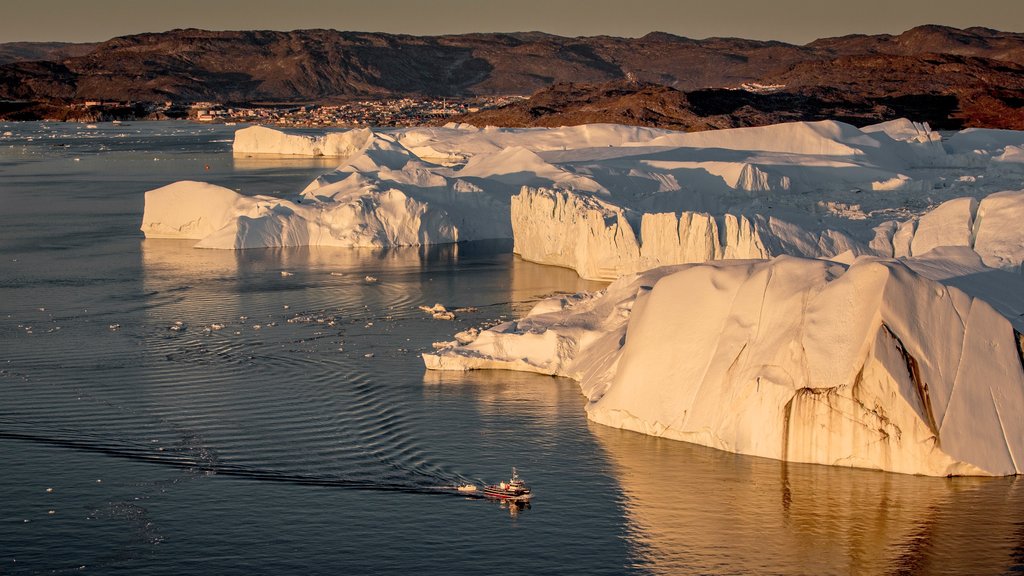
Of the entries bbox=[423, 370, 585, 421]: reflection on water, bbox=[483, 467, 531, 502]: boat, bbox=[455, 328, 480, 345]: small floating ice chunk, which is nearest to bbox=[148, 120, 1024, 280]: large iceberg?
bbox=[455, 328, 480, 345]: small floating ice chunk

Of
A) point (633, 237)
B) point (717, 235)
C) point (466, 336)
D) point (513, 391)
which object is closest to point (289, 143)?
point (633, 237)

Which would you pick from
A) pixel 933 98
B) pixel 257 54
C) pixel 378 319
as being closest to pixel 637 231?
pixel 378 319

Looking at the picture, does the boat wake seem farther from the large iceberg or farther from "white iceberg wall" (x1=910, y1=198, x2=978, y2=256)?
"white iceberg wall" (x1=910, y1=198, x2=978, y2=256)

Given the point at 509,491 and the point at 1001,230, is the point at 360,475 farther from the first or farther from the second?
the point at 1001,230

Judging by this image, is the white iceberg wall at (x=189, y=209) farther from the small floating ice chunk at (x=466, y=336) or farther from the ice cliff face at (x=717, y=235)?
the small floating ice chunk at (x=466, y=336)

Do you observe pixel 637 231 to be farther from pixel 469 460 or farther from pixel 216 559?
pixel 216 559

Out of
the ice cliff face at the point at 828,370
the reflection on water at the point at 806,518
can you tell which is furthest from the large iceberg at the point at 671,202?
the reflection on water at the point at 806,518
